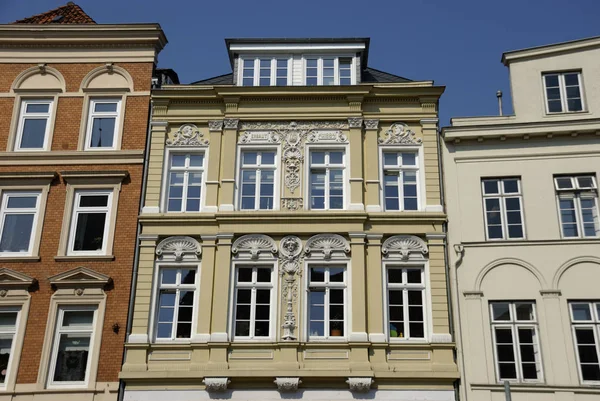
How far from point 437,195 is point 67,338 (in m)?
11.5

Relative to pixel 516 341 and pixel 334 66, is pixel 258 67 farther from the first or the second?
pixel 516 341

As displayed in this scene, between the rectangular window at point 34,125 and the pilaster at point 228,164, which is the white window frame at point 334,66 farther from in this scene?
the rectangular window at point 34,125

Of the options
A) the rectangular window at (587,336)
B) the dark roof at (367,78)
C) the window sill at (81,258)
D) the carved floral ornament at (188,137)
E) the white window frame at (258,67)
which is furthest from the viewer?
the dark roof at (367,78)

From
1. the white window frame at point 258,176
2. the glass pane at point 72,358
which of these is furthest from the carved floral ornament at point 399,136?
the glass pane at point 72,358

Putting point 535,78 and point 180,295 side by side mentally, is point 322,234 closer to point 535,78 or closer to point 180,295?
point 180,295

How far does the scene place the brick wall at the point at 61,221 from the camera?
61.0 ft

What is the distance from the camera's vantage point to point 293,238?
19.3m

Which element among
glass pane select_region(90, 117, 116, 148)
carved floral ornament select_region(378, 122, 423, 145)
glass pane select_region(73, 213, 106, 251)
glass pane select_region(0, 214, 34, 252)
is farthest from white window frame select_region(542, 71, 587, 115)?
glass pane select_region(0, 214, 34, 252)

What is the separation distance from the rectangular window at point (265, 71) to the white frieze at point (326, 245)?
5504mm

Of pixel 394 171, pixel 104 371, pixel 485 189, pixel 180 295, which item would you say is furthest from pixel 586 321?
pixel 104 371

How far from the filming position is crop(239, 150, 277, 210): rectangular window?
20.1m

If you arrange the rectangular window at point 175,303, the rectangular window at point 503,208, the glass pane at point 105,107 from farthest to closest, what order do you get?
1. the glass pane at point 105,107
2. the rectangular window at point 503,208
3. the rectangular window at point 175,303

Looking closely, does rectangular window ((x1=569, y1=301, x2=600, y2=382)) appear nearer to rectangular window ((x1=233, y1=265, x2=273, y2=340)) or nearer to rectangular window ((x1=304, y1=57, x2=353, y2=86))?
rectangular window ((x1=233, y1=265, x2=273, y2=340))

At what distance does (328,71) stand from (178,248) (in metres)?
7.60
